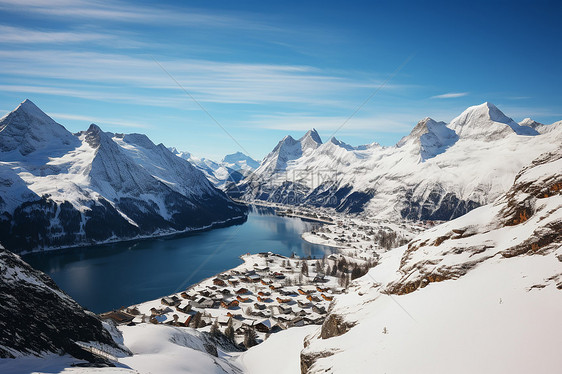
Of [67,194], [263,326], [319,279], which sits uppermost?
[67,194]

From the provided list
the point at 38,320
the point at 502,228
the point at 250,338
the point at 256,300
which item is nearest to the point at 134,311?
the point at 256,300

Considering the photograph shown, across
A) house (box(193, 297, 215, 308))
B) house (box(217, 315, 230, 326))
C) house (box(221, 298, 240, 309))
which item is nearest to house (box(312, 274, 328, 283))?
house (box(221, 298, 240, 309))

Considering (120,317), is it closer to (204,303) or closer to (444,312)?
(204,303)

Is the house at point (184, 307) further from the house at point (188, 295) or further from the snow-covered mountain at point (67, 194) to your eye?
the snow-covered mountain at point (67, 194)

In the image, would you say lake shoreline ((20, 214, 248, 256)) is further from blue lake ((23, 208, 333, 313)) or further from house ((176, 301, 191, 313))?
house ((176, 301, 191, 313))

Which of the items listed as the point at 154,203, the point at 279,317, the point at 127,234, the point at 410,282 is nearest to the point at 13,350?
the point at 410,282

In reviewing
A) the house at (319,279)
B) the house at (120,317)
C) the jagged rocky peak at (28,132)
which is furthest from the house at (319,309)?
the jagged rocky peak at (28,132)
